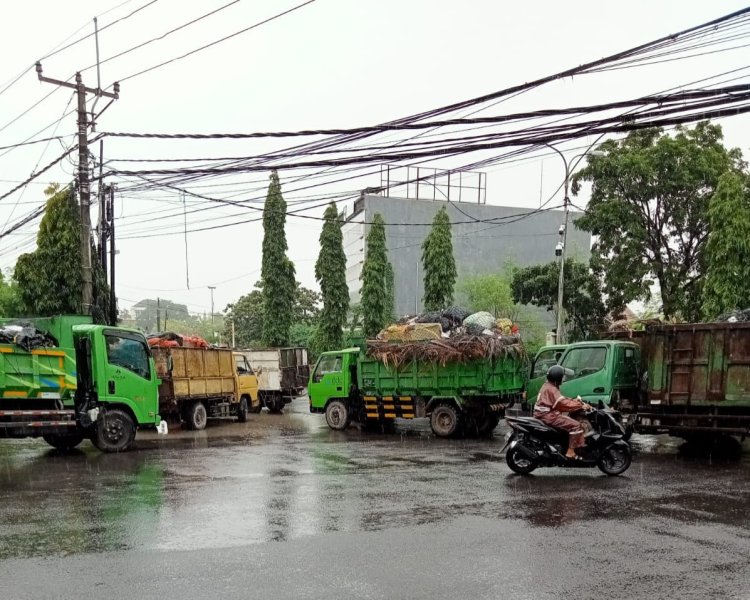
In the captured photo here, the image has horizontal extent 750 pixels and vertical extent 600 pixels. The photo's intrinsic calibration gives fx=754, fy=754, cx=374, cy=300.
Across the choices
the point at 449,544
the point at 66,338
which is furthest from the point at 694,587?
the point at 66,338

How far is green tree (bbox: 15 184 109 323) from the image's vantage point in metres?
23.0

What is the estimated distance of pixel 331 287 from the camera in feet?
138

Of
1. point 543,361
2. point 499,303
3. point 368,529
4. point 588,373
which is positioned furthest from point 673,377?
point 499,303

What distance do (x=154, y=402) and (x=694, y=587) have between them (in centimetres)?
1169

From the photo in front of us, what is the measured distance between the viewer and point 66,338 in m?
13.7

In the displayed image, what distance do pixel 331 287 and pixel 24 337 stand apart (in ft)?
96.5

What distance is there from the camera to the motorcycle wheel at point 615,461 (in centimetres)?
1085

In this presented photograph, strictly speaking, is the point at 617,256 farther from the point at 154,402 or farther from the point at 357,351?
the point at 154,402

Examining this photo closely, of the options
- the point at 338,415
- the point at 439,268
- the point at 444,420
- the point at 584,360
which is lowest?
the point at 338,415

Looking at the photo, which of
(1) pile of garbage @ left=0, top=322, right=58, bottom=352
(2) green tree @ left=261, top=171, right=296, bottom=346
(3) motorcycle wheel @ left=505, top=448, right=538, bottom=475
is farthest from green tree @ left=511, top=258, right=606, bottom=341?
(1) pile of garbage @ left=0, top=322, right=58, bottom=352

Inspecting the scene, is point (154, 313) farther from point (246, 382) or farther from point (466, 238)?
point (246, 382)

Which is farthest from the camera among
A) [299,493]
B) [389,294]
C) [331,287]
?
[389,294]

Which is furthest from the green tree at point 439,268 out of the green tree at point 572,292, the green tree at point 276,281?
the green tree at point 276,281

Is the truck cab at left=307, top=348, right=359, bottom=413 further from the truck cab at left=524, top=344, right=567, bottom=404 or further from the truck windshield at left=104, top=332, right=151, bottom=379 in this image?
the truck windshield at left=104, top=332, right=151, bottom=379
